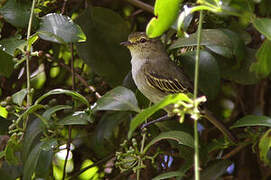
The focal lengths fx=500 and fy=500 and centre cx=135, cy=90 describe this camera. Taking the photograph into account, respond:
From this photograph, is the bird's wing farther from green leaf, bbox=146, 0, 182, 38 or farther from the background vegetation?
green leaf, bbox=146, 0, 182, 38

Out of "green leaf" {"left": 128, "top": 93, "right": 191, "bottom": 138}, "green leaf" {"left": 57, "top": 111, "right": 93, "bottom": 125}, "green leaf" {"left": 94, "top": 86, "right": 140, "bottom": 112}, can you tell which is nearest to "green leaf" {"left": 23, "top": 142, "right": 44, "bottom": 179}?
"green leaf" {"left": 57, "top": 111, "right": 93, "bottom": 125}

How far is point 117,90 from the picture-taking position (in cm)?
172

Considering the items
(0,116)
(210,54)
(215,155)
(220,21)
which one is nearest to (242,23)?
(220,21)

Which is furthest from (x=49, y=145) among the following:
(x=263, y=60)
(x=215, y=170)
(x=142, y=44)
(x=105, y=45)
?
(x=142, y=44)

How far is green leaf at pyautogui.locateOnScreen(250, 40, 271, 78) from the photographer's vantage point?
1.78 meters

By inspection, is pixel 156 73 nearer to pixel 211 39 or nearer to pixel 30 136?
pixel 211 39

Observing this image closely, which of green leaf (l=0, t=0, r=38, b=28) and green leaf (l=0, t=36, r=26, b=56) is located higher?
green leaf (l=0, t=0, r=38, b=28)

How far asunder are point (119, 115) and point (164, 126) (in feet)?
1.09

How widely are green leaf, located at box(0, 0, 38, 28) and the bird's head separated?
609mm

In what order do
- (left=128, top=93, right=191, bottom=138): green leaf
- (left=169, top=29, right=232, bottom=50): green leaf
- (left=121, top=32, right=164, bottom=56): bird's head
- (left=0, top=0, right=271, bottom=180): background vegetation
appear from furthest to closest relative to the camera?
(left=121, top=32, right=164, bottom=56): bird's head → (left=169, top=29, right=232, bottom=50): green leaf → (left=0, top=0, right=271, bottom=180): background vegetation → (left=128, top=93, right=191, bottom=138): green leaf

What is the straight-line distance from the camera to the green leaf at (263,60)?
178 centimetres

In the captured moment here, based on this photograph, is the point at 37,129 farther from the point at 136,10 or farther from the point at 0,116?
the point at 136,10

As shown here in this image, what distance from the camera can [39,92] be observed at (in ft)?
8.02

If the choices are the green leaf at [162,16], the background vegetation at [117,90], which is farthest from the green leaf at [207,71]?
the green leaf at [162,16]
